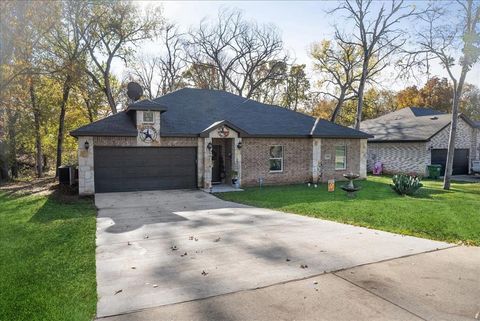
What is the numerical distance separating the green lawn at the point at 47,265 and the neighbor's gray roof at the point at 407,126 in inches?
857

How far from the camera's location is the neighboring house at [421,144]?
23.4 m

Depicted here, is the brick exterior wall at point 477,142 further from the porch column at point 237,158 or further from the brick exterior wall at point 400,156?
the porch column at point 237,158

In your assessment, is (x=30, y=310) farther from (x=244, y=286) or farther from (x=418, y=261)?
(x=418, y=261)

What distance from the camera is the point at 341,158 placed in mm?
20094

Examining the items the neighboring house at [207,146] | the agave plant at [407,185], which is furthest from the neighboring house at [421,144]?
the agave plant at [407,185]

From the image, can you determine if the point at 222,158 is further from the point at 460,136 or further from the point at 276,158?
the point at 460,136

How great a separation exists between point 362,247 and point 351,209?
4.20 meters

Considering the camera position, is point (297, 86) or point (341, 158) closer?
point (341, 158)

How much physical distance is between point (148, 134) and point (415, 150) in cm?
1830

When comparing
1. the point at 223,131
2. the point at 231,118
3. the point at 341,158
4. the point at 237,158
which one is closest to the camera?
the point at 223,131

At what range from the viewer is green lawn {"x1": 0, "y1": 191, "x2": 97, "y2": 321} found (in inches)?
169

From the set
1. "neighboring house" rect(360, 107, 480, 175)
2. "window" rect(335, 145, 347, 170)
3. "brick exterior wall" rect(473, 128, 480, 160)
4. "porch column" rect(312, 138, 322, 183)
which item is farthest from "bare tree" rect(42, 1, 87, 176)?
"brick exterior wall" rect(473, 128, 480, 160)

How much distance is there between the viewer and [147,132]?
51.1ft

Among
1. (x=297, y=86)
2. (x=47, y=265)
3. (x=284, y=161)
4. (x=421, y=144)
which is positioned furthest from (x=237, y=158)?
(x=297, y=86)
